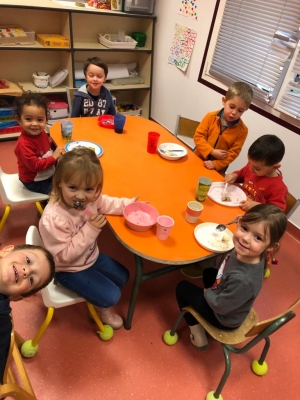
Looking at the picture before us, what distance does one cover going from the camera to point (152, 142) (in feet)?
6.73

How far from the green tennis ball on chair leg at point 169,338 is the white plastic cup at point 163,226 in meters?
0.72

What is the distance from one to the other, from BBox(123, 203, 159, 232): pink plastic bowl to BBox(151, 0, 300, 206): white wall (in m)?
1.70

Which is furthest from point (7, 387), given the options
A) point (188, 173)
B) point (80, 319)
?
point (188, 173)

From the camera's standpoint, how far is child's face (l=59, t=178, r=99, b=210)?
1.40 m

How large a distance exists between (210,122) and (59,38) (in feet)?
6.78

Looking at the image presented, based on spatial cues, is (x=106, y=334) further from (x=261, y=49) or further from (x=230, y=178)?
(x=261, y=49)

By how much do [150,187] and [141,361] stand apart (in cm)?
97

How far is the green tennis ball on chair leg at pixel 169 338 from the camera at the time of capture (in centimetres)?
181

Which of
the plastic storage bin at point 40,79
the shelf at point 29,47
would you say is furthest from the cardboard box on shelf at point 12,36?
the plastic storage bin at point 40,79

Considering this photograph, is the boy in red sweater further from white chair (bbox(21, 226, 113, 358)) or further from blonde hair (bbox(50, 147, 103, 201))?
white chair (bbox(21, 226, 113, 358))

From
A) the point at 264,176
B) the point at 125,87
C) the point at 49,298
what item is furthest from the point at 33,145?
the point at 125,87

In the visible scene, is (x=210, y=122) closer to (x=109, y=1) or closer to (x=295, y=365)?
(x=295, y=365)

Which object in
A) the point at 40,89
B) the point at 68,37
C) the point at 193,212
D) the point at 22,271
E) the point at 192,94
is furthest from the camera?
the point at 192,94

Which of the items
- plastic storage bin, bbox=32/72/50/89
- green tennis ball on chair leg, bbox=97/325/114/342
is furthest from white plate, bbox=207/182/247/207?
plastic storage bin, bbox=32/72/50/89
